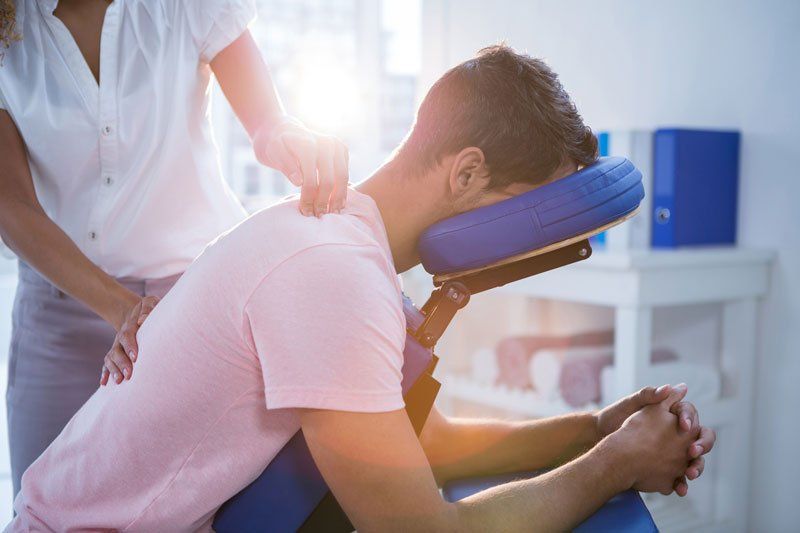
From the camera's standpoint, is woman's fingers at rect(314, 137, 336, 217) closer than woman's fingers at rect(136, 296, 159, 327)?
Yes

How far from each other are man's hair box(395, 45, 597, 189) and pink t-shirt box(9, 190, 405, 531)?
131 millimetres

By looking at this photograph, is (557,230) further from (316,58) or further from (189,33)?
(316,58)

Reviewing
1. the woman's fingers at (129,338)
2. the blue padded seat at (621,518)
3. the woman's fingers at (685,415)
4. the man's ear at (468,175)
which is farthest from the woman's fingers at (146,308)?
the woman's fingers at (685,415)

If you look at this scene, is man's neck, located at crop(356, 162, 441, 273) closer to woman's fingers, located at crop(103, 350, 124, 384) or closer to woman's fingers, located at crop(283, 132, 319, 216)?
woman's fingers, located at crop(283, 132, 319, 216)

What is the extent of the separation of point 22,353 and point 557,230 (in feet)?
2.97

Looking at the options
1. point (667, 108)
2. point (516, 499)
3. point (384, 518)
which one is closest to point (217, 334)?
point (384, 518)

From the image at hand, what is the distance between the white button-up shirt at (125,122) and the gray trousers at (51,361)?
3.1 inches

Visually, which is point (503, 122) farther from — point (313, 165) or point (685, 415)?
point (685, 415)

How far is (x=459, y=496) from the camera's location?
3.58 ft

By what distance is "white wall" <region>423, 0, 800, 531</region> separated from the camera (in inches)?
75.6

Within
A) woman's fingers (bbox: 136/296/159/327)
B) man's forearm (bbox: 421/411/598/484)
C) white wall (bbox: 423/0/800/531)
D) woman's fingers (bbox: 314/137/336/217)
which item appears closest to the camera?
woman's fingers (bbox: 314/137/336/217)

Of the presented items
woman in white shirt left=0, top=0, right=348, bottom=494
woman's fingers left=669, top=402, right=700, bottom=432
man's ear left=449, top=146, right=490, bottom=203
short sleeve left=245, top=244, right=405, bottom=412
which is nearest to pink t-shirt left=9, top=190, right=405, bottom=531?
short sleeve left=245, top=244, right=405, bottom=412

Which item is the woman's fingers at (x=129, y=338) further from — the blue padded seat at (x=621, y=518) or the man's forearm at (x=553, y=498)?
the blue padded seat at (x=621, y=518)

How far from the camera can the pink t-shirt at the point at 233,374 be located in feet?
2.63
